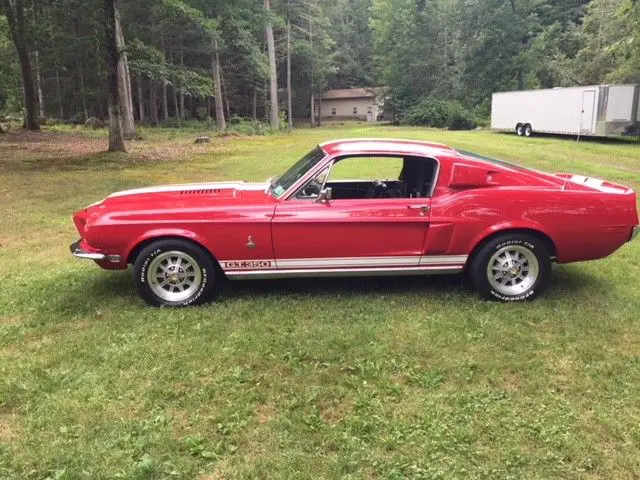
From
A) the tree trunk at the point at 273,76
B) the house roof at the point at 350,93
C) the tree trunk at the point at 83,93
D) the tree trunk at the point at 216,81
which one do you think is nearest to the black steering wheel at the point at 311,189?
the tree trunk at the point at 216,81

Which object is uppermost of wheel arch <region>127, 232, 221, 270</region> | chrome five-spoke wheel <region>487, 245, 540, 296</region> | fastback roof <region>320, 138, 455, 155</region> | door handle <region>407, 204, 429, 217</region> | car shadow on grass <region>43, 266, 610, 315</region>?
fastback roof <region>320, 138, 455, 155</region>

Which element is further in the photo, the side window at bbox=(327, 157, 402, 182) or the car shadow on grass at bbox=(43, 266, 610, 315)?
the side window at bbox=(327, 157, 402, 182)

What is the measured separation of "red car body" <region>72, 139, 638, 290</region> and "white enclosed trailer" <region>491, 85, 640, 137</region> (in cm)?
1818

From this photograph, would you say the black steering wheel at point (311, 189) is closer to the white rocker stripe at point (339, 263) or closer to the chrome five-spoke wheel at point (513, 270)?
the white rocker stripe at point (339, 263)

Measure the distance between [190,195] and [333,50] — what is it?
72622 mm

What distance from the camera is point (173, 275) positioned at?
520 centimetres

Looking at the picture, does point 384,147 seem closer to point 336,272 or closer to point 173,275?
point 336,272

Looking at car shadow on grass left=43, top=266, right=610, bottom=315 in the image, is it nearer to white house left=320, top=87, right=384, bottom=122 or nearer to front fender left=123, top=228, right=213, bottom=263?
front fender left=123, top=228, right=213, bottom=263

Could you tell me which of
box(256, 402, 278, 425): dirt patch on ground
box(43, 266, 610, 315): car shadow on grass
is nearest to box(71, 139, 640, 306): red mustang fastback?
box(43, 266, 610, 315): car shadow on grass

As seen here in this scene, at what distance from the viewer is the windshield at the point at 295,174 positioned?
17.7 feet

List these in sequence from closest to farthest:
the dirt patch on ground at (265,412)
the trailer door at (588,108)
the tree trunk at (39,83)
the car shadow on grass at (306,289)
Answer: the dirt patch on ground at (265,412) → the car shadow on grass at (306,289) → the trailer door at (588,108) → the tree trunk at (39,83)

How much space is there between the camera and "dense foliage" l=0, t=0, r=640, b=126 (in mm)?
29938

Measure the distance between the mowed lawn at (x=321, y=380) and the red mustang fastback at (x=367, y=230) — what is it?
1.09ft

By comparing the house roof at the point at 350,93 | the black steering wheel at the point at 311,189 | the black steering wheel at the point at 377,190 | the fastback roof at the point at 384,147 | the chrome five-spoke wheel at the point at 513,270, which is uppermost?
the house roof at the point at 350,93
